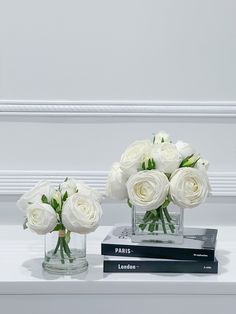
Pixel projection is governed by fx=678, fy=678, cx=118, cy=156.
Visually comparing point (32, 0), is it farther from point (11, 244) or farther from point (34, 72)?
point (11, 244)

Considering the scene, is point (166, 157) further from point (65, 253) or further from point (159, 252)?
point (65, 253)

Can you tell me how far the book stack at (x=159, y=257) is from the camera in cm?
154

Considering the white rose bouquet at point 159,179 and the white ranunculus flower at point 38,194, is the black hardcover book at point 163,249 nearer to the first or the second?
the white rose bouquet at point 159,179

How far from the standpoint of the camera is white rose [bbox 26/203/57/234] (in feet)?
4.87

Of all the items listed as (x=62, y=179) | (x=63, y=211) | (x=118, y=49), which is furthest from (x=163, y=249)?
(x=118, y=49)

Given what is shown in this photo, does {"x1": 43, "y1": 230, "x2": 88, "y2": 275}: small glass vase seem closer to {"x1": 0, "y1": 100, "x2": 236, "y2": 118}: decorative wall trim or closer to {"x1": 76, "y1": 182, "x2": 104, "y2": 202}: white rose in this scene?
{"x1": 76, "y1": 182, "x2": 104, "y2": 202}: white rose

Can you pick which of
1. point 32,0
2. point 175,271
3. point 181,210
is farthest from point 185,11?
point 175,271

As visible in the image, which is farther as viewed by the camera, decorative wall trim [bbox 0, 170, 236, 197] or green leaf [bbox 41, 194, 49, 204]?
decorative wall trim [bbox 0, 170, 236, 197]

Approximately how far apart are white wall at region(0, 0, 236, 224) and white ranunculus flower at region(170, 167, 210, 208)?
497 mm

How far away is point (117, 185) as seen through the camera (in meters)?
1.61

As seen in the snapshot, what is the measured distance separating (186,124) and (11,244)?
62 centimetres

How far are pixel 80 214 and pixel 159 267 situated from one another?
0.23 meters

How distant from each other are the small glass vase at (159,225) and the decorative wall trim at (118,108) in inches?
18.0

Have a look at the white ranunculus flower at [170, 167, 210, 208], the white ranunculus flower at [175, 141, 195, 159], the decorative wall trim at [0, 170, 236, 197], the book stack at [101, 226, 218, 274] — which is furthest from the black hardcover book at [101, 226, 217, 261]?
the decorative wall trim at [0, 170, 236, 197]
